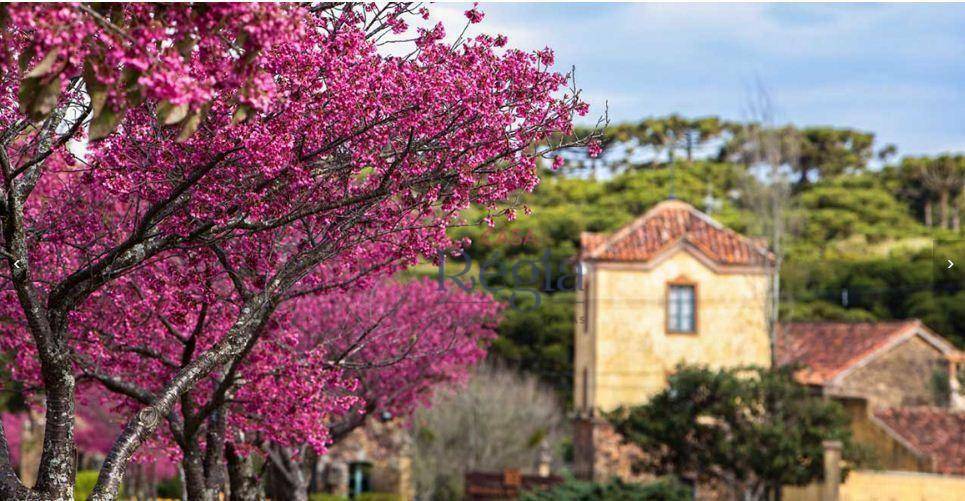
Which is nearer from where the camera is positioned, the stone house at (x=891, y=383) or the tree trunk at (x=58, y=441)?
the tree trunk at (x=58, y=441)

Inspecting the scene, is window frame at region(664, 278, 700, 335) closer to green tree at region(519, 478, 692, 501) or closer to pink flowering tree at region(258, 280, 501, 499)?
green tree at region(519, 478, 692, 501)

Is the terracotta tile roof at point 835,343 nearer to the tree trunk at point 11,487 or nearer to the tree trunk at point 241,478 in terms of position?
the tree trunk at point 241,478

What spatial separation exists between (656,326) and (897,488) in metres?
8.64

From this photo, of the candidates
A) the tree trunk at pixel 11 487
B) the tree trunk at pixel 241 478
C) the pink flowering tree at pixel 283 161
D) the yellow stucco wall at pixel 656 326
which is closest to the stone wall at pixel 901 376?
the yellow stucco wall at pixel 656 326

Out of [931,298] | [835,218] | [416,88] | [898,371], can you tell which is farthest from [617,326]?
[835,218]

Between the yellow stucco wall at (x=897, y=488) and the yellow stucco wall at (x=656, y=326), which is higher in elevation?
the yellow stucco wall at (x=656, y=326)

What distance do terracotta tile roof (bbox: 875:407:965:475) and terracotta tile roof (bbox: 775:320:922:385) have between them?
1903 mm

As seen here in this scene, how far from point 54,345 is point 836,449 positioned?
2125 centimetres

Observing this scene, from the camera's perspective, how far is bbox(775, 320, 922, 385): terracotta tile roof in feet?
119

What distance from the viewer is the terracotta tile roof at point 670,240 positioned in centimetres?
3459

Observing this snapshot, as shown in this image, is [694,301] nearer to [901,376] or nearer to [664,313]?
[664,313]

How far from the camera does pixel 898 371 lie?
38.4m

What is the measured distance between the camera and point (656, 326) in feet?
114

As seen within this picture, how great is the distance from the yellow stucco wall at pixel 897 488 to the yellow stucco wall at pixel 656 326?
6.99 metres
